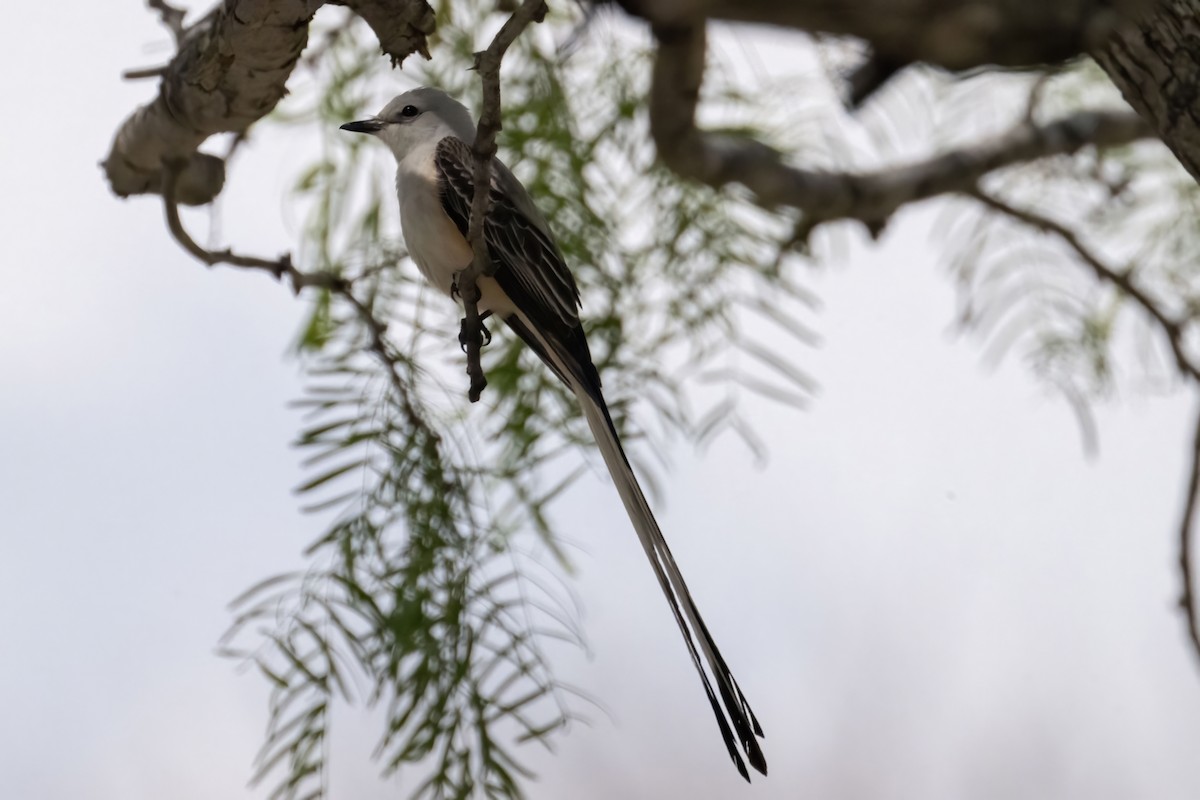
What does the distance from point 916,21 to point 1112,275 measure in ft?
1.48

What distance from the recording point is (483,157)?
2.64 feet

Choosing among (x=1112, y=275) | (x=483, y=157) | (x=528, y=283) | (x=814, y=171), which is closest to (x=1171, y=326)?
(x=1112, y=275)

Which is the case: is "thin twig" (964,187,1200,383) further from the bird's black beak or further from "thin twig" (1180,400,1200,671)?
the bird's black beak

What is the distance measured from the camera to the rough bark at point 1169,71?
2.89 ft

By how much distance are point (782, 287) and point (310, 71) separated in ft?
1.89

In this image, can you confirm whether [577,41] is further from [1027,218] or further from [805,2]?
[1027,218]

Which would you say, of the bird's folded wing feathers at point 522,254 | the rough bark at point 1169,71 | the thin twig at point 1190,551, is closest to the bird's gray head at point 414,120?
the bird's folded wing feathers at point 522,254

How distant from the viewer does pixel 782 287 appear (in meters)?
1.44

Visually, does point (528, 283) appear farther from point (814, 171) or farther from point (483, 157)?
point (814, 171)

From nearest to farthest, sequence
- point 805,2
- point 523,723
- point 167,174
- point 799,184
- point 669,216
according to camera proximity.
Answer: point 523,723 < point 167,174 < point 805,2 < point 669,216 < point 799,184

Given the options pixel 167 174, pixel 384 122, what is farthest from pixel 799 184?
pixel 167 174

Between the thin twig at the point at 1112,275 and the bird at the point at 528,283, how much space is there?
742 mm

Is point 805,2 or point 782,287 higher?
point 805,2

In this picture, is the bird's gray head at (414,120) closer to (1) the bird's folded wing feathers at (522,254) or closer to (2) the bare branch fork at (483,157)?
(1) the bird's folded wing feathers at (522,254)
